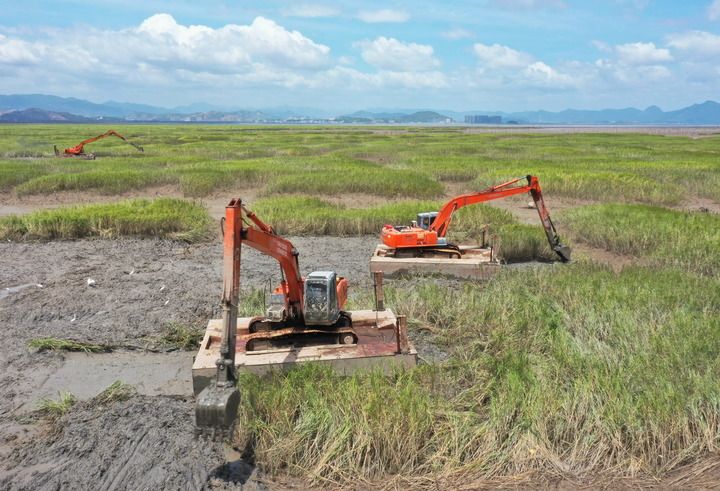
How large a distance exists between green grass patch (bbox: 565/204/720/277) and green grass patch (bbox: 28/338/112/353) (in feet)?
34.3

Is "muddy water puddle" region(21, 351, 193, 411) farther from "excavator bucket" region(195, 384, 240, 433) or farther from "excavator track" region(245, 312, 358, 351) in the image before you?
"excavator bucket" region(195, 384, 240, 433)

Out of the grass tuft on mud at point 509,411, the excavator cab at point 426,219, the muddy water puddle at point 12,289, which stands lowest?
the muddy water puddle at point 12,289

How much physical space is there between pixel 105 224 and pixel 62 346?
7525 millimetres

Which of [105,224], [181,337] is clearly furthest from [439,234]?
[105,224]

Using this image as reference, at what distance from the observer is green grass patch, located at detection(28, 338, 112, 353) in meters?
7.21

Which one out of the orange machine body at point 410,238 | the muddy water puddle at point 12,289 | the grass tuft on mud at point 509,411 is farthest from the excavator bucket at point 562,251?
the muddy water puddle at point 12,289

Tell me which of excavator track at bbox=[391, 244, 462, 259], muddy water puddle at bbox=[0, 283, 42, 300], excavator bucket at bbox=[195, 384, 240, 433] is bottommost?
muddy water puddle at bbox=[0, 283, 42, 300]

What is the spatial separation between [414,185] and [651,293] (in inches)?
518

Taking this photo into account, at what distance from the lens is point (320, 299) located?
6.38 m

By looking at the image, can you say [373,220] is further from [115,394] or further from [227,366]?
[227,366]

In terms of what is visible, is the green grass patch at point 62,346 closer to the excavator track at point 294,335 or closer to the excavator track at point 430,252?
the excavator track at point 294,335

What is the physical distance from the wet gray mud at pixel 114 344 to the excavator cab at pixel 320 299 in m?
1.64

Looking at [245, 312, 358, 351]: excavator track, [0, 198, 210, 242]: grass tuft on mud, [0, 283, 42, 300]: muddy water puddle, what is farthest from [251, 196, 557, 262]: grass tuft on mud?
[245, 312, 358, 351]: excavator track

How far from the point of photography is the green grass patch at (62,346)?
7.21m
